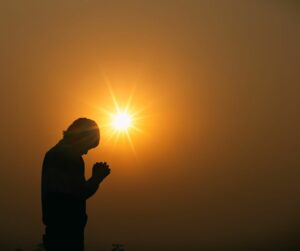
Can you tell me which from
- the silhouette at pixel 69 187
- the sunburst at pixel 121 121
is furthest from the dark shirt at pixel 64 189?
the sunburst at pixel 121 121

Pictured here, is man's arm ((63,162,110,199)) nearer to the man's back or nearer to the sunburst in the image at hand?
the man's back

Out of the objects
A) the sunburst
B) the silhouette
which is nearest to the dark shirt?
the silhouette

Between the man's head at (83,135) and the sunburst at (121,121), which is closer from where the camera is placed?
the man's head at (83,135)

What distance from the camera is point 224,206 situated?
1672 cm

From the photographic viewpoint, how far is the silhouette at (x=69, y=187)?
119 inches

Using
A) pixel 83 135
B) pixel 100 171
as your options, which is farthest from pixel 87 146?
pixel 100 171

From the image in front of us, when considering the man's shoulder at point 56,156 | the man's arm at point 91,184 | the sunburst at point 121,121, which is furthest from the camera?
the sunburst at point 121,121

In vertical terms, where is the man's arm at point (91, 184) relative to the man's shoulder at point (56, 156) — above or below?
below

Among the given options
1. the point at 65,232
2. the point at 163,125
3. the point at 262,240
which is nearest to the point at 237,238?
the point at 262,240

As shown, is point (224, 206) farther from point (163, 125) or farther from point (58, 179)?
point (58, 179)

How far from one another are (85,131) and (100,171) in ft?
0.89

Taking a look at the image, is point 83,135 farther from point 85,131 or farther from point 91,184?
point 91,184

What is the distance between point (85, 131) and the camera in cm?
308

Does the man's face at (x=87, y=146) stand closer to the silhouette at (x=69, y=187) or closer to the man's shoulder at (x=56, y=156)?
the silhouette at (x=69, y=187)
